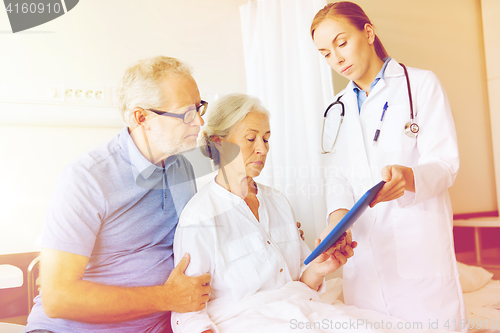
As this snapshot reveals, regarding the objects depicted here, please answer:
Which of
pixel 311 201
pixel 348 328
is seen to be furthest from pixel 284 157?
pixel 348 328

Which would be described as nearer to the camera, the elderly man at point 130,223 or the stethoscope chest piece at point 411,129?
the elderly man at point 130,223

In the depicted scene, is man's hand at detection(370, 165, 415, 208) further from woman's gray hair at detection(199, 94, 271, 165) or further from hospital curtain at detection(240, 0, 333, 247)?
hospital curtain at detection(240, 0, 333, 247)

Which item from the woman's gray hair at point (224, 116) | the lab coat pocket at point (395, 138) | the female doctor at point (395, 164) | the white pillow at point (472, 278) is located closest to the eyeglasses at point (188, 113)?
the woman's gray hair at point (224, 116)

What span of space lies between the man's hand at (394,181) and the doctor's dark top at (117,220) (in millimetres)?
628

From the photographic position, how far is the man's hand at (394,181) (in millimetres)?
964

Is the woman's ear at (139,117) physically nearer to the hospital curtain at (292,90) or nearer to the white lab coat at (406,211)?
the white lab coat at (406,211)

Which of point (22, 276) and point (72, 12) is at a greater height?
point (72, 12)

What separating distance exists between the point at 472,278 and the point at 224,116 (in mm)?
1713

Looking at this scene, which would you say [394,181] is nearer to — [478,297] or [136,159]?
[136,159]

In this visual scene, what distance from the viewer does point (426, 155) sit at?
46.5 inches

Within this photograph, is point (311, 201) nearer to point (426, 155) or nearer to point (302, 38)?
point (426, 155)

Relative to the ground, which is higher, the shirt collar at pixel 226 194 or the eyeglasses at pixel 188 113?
the eyeglasses at pixel 188 113

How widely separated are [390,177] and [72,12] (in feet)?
4.65

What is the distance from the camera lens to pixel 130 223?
3.60 ft
